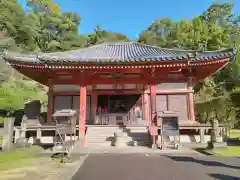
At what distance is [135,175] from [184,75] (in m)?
9.85

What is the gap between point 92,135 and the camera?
1212cm

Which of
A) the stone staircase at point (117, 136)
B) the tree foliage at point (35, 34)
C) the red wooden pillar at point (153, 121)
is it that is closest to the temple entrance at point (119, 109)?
the stone staircase at point (117, 136)

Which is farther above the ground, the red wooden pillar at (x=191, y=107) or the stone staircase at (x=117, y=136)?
the red wooden pillar at (x=191, y=107)

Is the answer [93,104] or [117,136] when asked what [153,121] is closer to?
[117,136]

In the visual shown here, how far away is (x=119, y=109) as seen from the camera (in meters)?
15.1

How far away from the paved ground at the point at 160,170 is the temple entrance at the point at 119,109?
7120 mm

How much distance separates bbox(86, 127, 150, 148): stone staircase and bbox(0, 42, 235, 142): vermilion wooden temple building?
104 cm

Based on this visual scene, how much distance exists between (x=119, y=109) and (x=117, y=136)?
4.20 metres

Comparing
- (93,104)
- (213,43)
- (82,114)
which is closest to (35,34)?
(213,43)

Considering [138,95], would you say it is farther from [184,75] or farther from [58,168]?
[58,168]

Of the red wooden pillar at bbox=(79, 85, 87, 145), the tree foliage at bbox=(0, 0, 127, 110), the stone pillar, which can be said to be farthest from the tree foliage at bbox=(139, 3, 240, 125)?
the tree foliage at bbox=(0, 0, 127, 110)

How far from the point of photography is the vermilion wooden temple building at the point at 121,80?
11031mm

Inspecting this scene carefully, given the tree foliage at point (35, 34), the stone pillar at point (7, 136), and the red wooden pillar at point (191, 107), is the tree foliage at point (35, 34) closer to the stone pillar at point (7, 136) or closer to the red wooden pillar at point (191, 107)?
the stone pillar at point (7, 136)

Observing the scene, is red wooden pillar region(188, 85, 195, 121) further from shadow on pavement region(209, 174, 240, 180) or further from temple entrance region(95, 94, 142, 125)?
shadow on pavement region(209, 174, 240, 180)
